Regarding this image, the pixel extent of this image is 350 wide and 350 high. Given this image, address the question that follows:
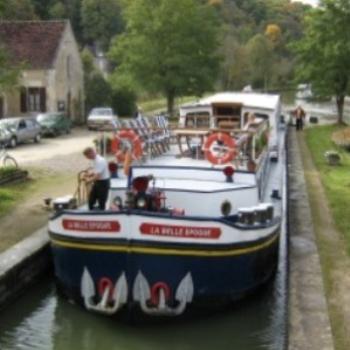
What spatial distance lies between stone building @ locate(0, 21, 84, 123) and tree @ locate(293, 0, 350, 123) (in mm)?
15559

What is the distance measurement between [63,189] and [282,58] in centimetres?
10842

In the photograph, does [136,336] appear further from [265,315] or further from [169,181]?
[169,181]

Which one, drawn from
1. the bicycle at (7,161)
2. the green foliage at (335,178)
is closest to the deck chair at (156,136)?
the green foliage at (335,178)

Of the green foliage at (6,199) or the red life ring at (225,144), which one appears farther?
the green foliage at (6,199)

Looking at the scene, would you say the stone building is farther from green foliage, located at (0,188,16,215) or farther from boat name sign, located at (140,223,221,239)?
boat name sign, located at (140,223,221,239)

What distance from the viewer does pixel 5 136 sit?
3531 centimetres

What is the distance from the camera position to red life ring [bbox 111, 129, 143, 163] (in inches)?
632

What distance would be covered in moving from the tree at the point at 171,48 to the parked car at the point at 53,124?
8729mm

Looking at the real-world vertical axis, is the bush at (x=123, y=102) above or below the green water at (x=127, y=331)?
above

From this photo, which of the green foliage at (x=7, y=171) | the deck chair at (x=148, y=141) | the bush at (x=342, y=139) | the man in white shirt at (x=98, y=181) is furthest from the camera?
the bush at (x=342, y=139)

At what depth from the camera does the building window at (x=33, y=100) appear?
1929 inches

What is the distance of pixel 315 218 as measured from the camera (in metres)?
18.8

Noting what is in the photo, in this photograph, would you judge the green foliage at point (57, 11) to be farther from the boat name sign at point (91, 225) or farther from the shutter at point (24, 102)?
the boat name sign at point (91, 225)

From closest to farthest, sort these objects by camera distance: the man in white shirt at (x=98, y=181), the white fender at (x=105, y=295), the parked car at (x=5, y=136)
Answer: the white fender at (x=105, y=295), the man in white shirt at (x=98, y=181), the parked car at (x=5, y=136)
